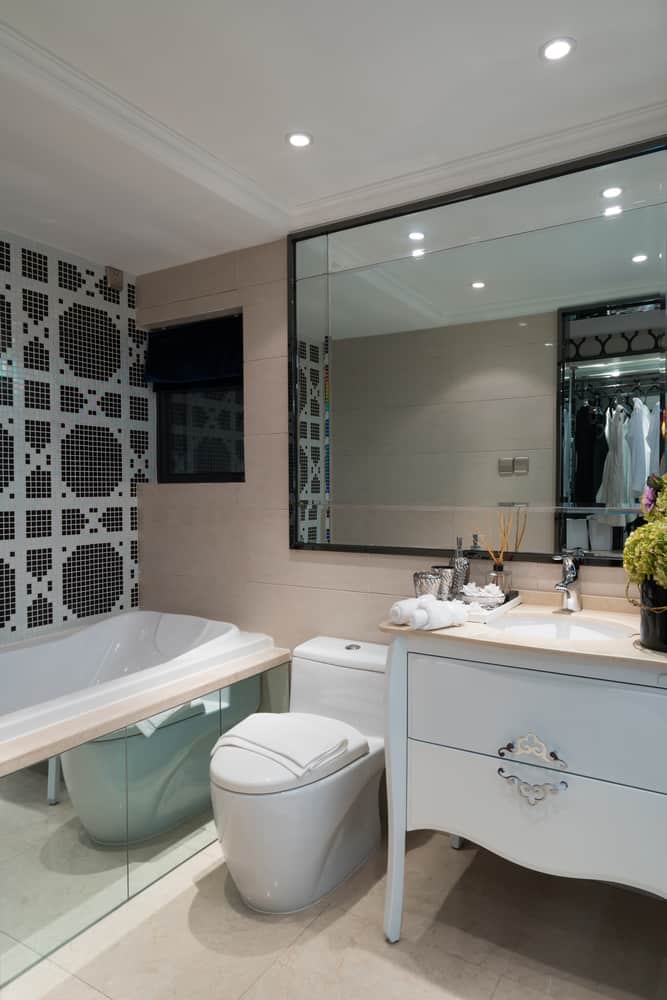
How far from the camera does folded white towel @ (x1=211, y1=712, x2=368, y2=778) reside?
2.01m

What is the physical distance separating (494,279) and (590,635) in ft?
4.20

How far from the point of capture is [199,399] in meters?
3.42

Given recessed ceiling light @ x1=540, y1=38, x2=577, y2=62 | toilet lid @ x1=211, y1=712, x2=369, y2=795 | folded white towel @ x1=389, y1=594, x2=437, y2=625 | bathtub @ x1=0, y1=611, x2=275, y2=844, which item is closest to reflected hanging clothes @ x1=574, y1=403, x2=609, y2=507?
folded white towel @ x1=389, y1=594, x2=437, y2=625

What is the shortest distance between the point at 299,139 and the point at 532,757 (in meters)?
2.01

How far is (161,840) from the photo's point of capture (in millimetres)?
2273

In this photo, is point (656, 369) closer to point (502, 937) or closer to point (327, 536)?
point (327, 536)

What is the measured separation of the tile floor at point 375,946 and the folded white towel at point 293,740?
46 centimetres

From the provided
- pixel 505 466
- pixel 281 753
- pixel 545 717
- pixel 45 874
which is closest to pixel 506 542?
pixel 505 466

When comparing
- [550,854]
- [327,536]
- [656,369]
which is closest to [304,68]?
[656,369]

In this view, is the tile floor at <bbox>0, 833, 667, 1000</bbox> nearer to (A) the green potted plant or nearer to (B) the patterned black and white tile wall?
(A) the green potted plant

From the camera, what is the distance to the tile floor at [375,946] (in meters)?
1.73

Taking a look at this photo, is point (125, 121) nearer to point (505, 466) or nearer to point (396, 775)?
point (505, 466)

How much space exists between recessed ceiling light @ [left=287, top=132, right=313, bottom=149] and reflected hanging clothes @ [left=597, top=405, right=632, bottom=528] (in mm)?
1341

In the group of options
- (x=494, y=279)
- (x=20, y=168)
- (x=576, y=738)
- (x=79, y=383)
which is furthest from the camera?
(x=79, y=383)
